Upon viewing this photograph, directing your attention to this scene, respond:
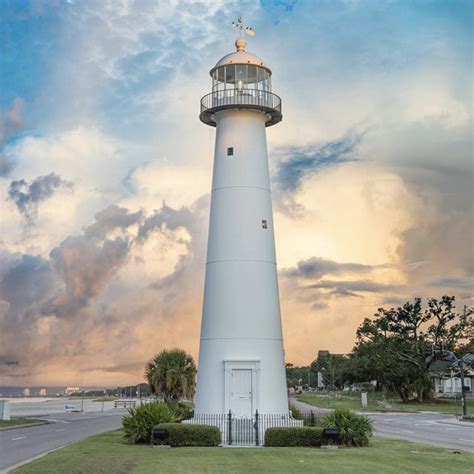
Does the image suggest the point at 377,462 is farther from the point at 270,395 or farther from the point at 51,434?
the point at 51,434

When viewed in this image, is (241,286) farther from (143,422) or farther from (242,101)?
(242,101)

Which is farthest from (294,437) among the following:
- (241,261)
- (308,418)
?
(241,261)

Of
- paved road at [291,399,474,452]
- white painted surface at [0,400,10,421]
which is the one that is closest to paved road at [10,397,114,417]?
white painted surface at [0,400,10,421]

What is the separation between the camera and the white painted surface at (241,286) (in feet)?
98.6

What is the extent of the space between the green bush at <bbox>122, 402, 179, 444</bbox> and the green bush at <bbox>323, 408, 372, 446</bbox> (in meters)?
6.29

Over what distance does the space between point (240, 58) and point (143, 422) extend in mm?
16919

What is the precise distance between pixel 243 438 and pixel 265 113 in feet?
48.4

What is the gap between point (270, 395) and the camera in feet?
98.8

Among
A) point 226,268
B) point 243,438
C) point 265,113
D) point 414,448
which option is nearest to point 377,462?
point 414,448

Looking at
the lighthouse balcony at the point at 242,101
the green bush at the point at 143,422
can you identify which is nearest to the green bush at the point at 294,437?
the green bush at the point at 143,422

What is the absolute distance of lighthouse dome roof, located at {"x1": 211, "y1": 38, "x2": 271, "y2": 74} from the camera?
32.8 meters

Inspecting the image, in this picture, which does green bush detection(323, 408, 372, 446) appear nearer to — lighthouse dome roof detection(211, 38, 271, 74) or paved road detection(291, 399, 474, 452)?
paved road detection(291, 399, 474, 452)

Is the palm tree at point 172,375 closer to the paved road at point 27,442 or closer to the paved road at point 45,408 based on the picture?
the paved road at point 27,442

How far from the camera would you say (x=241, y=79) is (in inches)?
1313
